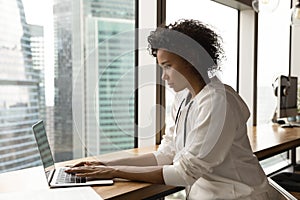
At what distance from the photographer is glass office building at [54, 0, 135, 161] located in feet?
5.93

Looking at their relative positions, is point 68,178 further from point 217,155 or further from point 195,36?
point 195,36

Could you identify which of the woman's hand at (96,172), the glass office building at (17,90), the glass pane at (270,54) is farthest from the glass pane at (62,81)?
the glass pane at (270,54)

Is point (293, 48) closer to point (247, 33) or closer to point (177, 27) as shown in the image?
point (247, 33)

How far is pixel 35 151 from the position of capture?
6.82 ft

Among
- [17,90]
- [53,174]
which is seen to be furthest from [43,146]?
[17,90]

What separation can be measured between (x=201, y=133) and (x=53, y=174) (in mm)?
606

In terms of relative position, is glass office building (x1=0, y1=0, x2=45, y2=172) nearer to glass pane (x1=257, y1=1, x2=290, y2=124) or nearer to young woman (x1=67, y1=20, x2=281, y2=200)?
young woman (x1=67, y1=20, x2=281, y2=200)

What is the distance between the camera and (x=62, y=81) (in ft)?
7.23

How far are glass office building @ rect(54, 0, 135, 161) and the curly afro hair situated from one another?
190 millimetres

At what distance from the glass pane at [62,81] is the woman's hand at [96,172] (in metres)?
0.19

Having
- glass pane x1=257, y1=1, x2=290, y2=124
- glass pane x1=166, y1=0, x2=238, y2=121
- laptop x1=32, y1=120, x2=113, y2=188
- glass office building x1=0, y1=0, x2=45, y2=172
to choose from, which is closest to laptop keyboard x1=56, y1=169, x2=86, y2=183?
laptop x1=32, y1=120, x2=113, y2=188

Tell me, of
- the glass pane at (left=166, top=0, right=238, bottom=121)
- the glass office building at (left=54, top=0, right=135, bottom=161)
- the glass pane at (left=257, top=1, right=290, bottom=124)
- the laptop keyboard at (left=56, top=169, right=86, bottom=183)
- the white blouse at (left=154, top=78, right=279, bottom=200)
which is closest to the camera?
the white blouse at (left=154, top=78, right=279, bottom=200)

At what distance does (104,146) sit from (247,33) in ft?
8.91

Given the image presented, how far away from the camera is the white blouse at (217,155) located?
1370mm
